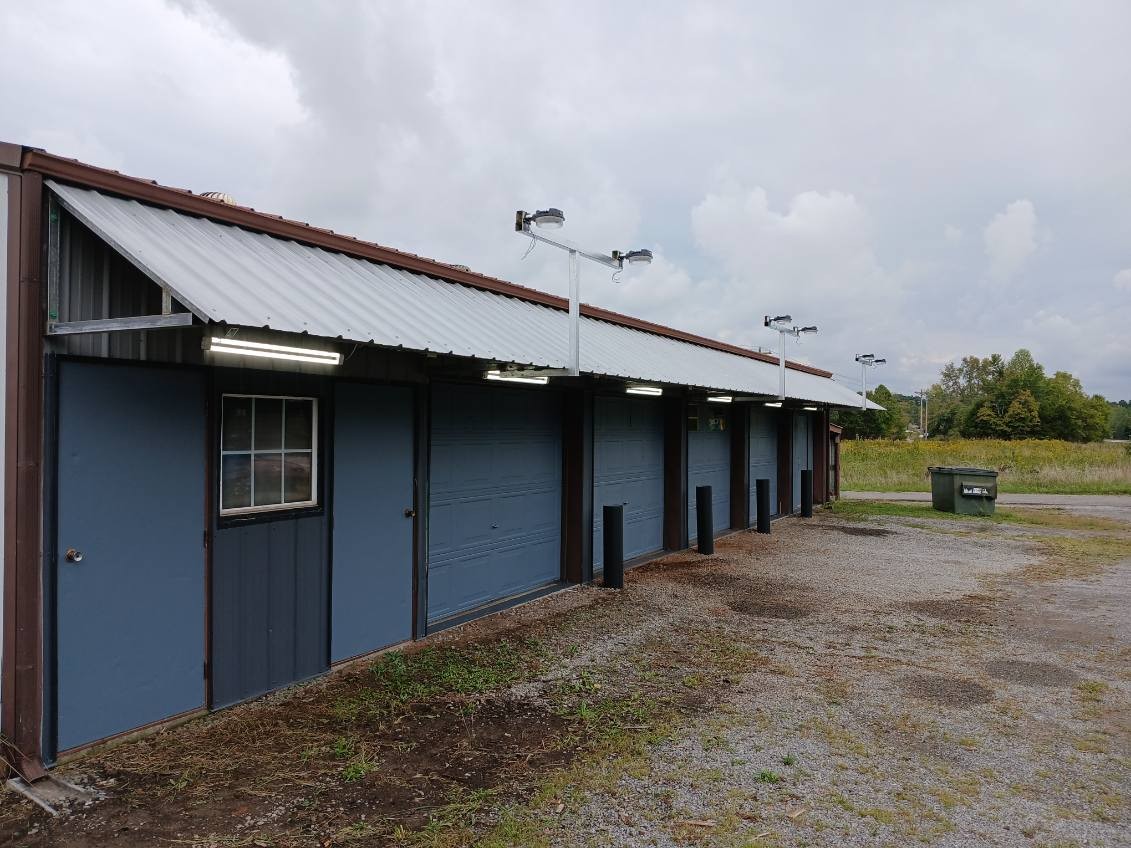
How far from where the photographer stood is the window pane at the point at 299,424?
544cm

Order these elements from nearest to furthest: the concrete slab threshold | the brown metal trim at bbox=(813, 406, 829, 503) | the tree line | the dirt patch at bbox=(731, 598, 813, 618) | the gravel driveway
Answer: the gravel driveway < the concrete slab threshold < the dirt patch at bbox=(731, 598, 813, 618) < the brown metal trim at bbox=(813, 406, 829, 503) < the tree line

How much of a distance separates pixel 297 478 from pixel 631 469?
5.99 meters

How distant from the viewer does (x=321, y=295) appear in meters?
5.04

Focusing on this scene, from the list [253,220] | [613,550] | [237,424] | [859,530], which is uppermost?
[253,220]

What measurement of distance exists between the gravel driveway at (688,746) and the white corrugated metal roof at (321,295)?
2.66 meters

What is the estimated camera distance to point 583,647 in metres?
6.60

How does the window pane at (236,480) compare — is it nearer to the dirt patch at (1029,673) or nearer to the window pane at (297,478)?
the window pane at (297,478)

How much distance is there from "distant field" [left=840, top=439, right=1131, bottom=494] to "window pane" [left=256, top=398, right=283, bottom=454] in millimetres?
22513

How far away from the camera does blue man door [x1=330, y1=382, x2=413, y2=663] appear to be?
582 centimetres

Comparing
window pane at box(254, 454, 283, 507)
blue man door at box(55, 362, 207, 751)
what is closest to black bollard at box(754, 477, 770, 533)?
window pane at box(254, 454, 283, 507)

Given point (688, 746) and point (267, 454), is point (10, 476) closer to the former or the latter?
point (267, 454)

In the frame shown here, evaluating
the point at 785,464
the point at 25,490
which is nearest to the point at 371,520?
the point at 25,490

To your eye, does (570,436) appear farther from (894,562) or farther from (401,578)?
(894,562)

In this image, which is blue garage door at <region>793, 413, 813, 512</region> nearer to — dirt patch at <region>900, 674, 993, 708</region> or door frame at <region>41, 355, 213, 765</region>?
dirt patch at <region>900, 674, 993, 708</region>
